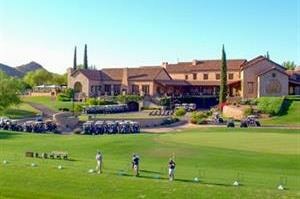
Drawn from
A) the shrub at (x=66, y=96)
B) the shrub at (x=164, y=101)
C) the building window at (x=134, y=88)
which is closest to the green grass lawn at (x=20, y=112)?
the shrub at (x=66, y=96)

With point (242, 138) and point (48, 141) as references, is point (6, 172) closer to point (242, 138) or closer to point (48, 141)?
point (48, 141)

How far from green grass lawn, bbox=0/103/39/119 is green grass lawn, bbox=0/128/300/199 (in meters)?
27.8

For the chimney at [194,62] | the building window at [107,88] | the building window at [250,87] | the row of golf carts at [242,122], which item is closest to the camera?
the row of golf carts at [242,122]

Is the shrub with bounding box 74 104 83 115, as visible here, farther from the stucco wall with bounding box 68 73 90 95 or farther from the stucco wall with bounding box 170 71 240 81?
the stucco wall with bounding box 170 71 240 81

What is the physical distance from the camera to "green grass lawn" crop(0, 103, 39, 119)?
81500 mm

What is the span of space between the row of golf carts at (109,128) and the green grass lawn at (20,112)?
2149 centimetres

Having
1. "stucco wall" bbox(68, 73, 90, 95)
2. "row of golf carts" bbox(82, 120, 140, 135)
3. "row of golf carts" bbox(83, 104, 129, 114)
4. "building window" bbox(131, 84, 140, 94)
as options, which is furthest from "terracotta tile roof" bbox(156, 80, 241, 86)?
"row of golf carts" bbox(82, 120, 140, 135)

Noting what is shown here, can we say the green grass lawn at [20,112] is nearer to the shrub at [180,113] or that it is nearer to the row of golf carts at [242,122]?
the shrub at [180,113]

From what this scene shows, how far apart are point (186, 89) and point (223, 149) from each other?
242 ft

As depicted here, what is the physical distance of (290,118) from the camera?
265ft

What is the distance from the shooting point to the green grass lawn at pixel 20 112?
81500mm

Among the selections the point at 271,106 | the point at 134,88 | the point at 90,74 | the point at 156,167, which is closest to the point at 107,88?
the point at 90,74

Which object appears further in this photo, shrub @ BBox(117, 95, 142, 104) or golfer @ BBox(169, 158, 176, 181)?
shrub @ BBox(117, 95, 142, 104)

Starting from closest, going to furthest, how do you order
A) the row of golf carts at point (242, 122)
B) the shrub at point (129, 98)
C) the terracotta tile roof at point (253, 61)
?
1. the row of golf carts at point (242, 122)
2. the shrub at point (129, 98)
3. the terracotta tile roof at point (253, 61)
